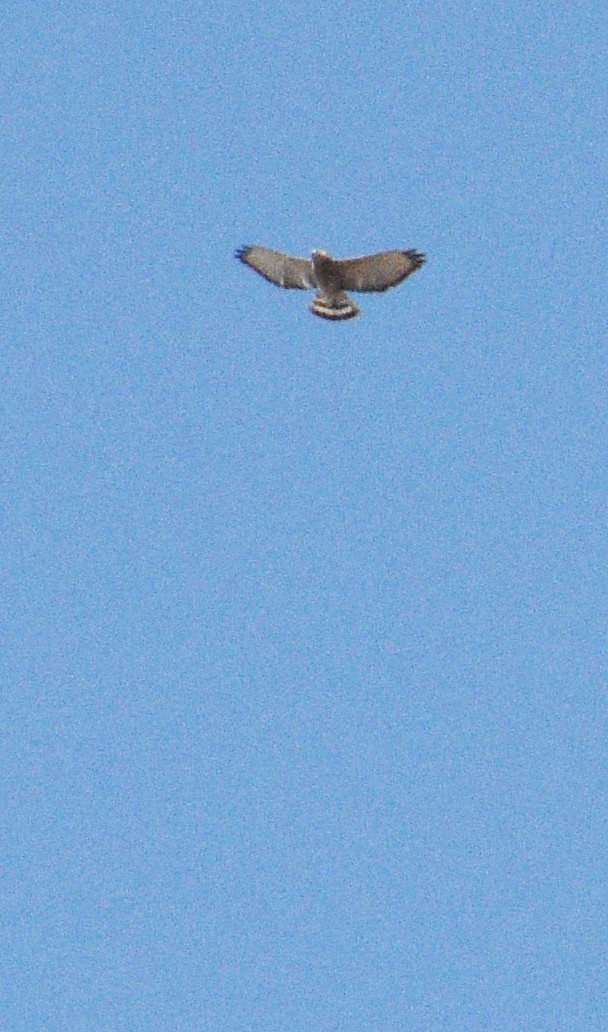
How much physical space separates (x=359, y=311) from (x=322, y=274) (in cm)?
58

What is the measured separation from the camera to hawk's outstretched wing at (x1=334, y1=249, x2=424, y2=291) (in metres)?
26.2

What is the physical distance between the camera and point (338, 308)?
26.9m

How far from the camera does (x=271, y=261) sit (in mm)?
27453

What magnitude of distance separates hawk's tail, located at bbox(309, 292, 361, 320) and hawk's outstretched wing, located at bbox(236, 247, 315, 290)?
11.4 inches

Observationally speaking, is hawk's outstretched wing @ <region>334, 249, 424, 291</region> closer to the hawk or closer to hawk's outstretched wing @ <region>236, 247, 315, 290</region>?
the hawk

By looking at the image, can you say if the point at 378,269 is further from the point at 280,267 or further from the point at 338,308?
the point at 280,267

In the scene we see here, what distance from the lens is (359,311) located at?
26844 millimetres

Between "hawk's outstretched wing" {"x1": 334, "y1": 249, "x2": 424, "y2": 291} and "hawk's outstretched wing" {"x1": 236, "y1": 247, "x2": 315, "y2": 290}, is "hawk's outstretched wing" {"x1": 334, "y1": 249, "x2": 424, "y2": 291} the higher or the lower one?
the lower one

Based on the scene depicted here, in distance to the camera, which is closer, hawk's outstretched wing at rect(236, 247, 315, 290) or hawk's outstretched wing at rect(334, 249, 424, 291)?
hawk's outstretched wing at rect(334, 249, 424, 291)

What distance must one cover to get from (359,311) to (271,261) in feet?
4.06

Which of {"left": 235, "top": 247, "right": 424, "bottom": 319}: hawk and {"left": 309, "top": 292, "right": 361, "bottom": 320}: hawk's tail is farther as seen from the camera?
{"left": 309, "top": 292, "right": 361, "bottom": 320}: hawk's tail

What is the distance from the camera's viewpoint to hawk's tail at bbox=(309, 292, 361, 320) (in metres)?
26.8

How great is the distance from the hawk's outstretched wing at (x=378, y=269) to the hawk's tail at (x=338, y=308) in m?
0.16

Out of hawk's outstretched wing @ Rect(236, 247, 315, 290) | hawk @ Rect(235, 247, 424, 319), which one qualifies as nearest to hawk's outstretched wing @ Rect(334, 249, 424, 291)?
hawk @ Rect(235, 247, 424, 319)
